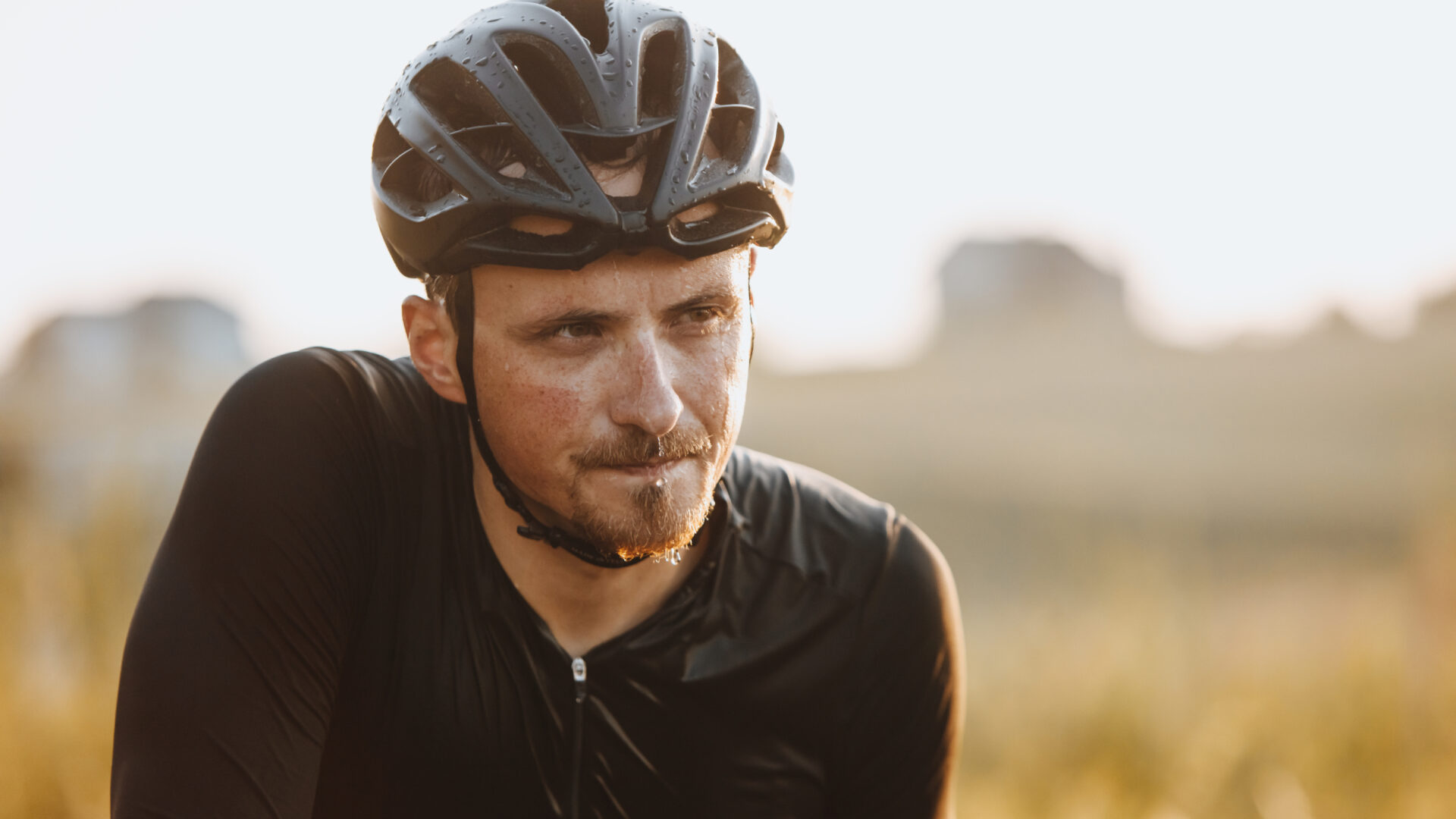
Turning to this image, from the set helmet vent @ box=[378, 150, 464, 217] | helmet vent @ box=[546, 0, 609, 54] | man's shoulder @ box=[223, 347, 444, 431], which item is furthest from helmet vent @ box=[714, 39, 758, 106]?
man's shoulder @ box=[223, 347, 444, 431]

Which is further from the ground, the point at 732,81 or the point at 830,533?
the point at 732,81

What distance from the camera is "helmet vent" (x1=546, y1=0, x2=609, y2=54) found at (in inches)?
98.6

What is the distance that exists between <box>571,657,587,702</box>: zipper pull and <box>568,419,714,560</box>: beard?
0.28m

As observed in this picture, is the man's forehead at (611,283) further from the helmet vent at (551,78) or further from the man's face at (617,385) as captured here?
the helmet vent at (551,78)

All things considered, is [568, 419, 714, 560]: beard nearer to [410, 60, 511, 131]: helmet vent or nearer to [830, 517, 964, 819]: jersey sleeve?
[830, 517, 964, 819]: jersey sleeve

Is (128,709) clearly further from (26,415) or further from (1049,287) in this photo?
(1049,287)

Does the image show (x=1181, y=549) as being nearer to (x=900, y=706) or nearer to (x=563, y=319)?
(x=900, y=706)

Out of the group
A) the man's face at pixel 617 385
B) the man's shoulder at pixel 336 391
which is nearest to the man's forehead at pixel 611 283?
the man's face at pixel 617 385

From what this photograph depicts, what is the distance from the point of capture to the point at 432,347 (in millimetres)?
2371

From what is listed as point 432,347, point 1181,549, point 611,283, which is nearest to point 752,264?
point 611,283

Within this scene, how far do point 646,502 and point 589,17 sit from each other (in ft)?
4.12

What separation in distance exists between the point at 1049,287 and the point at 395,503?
35.2m

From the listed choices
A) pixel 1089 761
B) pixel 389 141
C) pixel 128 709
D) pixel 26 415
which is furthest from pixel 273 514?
pixel 26 415

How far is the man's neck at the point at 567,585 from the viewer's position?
2326mm
